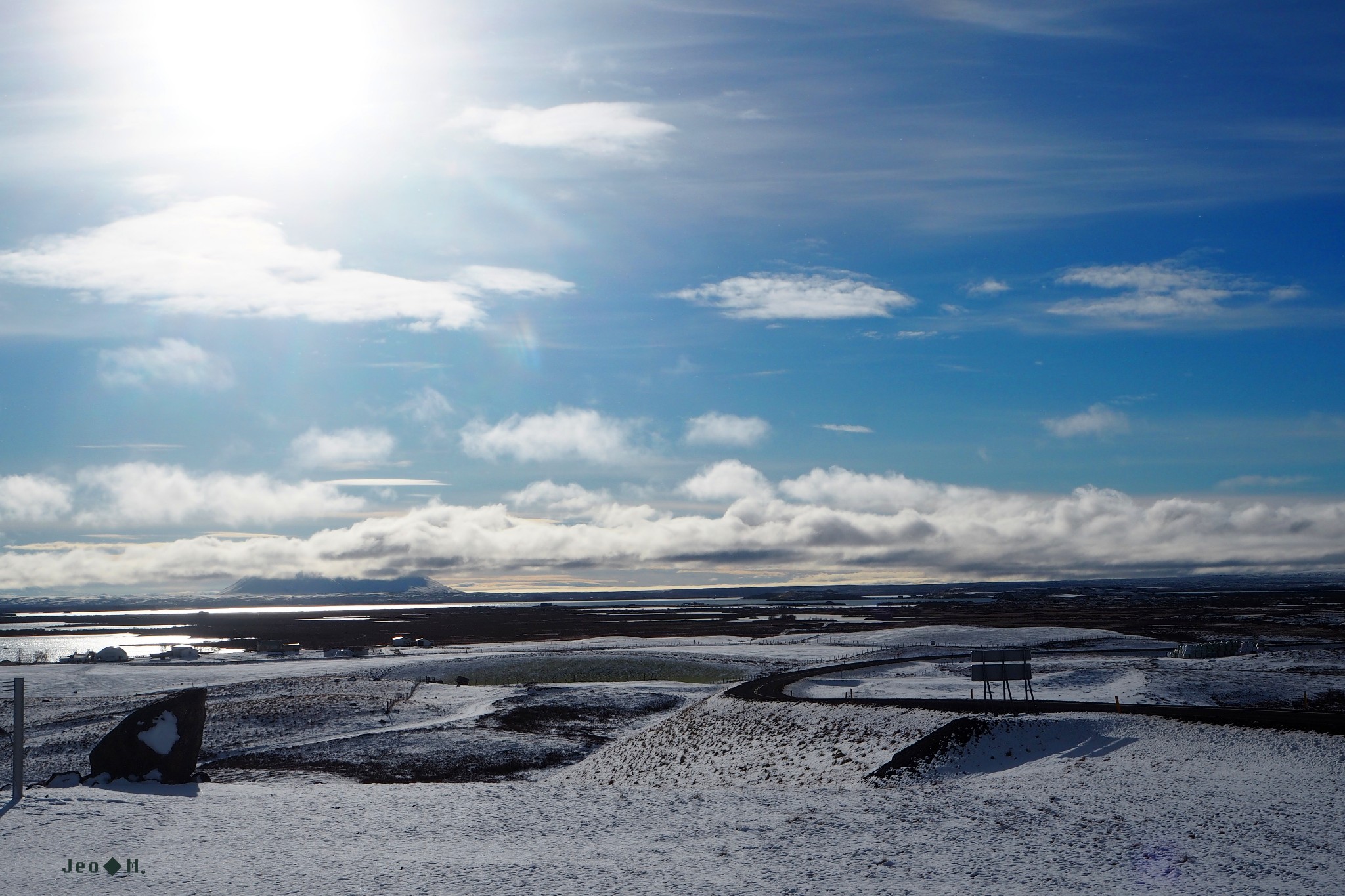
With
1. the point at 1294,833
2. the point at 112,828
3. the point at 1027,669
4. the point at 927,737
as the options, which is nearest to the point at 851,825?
the point at 1294,833

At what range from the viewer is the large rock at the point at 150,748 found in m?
22.0

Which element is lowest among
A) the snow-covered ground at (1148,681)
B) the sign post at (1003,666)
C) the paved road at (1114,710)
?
the snow-covered ground at (1148,681)

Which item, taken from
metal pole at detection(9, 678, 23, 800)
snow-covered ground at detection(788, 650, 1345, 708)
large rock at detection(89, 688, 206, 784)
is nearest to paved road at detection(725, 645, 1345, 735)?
snow-covered ground at detection(788, 650, 1345, 708)

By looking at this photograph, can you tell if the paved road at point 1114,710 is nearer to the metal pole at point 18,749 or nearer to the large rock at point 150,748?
the large rock at point 150,748

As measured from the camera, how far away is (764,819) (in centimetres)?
1864

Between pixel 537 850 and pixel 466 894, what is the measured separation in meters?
2.65

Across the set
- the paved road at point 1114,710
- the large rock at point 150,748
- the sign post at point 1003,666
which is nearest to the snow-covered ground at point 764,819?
the large rock at point 150,748

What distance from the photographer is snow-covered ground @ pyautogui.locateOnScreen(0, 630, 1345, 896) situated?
574 inches

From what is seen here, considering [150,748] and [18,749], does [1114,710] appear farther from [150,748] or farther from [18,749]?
[18,749]

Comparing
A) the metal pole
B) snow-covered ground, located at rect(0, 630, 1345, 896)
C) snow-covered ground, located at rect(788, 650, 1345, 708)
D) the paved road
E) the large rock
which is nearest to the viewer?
snow-covered ground, located at rect(0, 630, 1345, 896)

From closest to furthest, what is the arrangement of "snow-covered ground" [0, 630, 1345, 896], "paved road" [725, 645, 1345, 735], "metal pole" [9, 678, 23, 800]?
"snow-covered ground" [0, 630, 1345, 896] < "metal pole" [9, 678, 23, 800] < "paved road" [725, 645, 1345, 735]

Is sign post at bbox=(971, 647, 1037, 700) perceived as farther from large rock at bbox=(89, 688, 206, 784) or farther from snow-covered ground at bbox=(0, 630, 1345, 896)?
large rock at bbox=(89, 688, 206, 784)

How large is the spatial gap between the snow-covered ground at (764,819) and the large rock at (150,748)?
0.59m

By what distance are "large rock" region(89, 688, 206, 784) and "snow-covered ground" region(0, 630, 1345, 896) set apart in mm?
587
